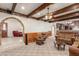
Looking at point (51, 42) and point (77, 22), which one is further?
point (51, 42)

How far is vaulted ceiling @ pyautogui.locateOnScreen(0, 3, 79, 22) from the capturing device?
116 inches

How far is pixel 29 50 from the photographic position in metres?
3.11

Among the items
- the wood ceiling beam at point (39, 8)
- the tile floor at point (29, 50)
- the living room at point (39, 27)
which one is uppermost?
the wood ceiling beam at point (39, 8)

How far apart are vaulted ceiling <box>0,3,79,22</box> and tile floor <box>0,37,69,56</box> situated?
2.07 ft

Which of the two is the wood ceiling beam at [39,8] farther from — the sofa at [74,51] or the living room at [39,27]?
the sofa at [74,51]

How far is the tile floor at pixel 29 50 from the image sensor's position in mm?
3059

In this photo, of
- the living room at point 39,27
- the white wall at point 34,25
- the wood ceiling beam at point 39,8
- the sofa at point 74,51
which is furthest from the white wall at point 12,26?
the sofa at point 74,51

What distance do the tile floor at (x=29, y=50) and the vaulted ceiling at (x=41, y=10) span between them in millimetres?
632

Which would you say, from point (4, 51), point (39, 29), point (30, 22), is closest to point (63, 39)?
point (39, 29)

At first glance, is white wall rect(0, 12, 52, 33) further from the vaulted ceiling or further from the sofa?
the sofa

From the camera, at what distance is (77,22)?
9.70 feet

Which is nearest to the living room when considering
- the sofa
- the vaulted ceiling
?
the vaulted ceiling

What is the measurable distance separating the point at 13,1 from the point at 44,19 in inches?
34.1

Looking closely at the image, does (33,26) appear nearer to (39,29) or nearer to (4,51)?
(39,29)
